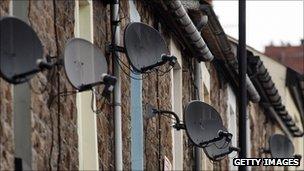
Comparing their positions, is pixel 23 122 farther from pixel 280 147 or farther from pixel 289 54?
pixel 289 54

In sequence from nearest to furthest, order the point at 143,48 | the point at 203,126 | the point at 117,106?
the point at 143,48 < the point at 117,106 < the point at 203,126

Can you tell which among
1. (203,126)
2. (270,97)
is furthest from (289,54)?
(203,126)

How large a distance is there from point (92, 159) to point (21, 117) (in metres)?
2.26

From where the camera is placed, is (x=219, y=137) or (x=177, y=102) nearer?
(x=219, y=137)

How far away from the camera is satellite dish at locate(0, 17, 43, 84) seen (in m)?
11.2

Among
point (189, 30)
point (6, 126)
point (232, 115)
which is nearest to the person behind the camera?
point (6, 126)

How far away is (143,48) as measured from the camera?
Answer: 50.0 feet

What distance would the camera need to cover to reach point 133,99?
664 inches

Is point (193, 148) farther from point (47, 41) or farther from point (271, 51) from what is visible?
point (271, 51)

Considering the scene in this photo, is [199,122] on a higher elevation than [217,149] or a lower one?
higher

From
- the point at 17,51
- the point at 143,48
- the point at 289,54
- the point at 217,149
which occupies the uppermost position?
the point at 289,54

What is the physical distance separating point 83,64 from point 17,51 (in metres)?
1.77

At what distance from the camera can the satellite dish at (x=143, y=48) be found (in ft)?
48.9

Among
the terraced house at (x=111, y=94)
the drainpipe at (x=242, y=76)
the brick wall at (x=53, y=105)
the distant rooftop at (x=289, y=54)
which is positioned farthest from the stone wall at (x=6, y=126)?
the distant rooftop at (x=289, y=54)
